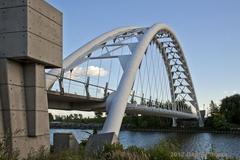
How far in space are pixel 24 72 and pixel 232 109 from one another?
8413cm

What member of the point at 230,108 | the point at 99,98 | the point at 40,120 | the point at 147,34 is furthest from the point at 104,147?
the point at 230,108

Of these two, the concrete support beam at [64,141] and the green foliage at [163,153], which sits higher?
the concrete support beam at [64,141]

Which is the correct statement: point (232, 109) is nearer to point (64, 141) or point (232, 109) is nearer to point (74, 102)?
point (74, 102)

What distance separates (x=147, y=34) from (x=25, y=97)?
71.9ft

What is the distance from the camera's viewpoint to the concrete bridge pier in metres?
6.93

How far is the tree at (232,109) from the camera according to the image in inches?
3391

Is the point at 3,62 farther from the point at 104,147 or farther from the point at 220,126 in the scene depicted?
the point at 220,126

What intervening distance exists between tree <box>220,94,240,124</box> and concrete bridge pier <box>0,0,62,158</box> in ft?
269

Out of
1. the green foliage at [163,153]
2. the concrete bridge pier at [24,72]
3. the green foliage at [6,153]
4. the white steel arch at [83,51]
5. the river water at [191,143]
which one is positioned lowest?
the river water at [191,143]

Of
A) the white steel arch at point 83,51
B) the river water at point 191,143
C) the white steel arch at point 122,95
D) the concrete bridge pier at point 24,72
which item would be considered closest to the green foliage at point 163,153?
the river water at point 191,143

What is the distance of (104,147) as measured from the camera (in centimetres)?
731

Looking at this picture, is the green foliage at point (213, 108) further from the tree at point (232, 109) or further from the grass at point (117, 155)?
the grass at point (117, 155)

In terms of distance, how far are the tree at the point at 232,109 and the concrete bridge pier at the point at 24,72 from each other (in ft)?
269

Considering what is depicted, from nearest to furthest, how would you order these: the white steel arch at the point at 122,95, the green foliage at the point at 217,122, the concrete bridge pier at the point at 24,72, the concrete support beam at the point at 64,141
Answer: the concrete bridge pier at the point at 24,72 < the concrete support beam at the point at 64,141 < the white steel arch at the point at 122,95 < the green foliage at the point at 217,122
